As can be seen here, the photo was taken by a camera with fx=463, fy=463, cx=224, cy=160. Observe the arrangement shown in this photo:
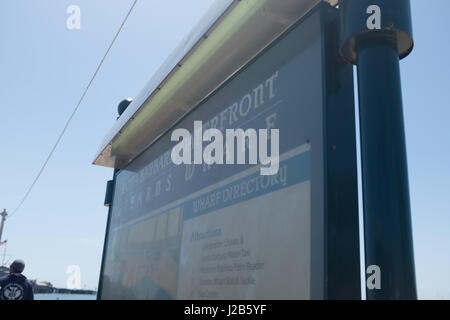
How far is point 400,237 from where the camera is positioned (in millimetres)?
1380

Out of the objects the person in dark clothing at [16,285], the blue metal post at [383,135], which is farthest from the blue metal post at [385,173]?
the person in dark clothing at [16,285]

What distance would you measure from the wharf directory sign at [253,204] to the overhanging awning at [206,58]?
15 cm

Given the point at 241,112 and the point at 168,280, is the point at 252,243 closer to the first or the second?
the point at 241,112

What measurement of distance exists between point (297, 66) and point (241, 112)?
508 millimetres

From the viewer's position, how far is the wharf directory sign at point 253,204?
178 cm

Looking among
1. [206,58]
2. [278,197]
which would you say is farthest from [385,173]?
[206,58]

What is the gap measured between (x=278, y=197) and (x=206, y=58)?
50.2 inches

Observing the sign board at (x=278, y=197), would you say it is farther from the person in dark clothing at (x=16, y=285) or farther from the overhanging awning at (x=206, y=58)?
the person in dark clothing at (x=16, y=285)

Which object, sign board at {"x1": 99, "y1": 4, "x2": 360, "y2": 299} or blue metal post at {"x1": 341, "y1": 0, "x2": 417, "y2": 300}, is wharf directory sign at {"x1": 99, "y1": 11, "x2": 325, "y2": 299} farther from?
blue metal post at {"x1": 341, "y1": 0, "x2": 417, "y2": 300}

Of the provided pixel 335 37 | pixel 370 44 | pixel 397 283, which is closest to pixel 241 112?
pixel 335 37

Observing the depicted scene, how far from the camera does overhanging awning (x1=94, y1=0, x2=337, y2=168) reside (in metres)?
2.38

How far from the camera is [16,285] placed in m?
4.22

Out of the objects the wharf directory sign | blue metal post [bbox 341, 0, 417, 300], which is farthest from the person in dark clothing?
blue metal post [bbox 341, 0, 417, 300]

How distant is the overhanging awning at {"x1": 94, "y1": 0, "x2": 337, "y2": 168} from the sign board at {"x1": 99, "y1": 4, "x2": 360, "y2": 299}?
153 millimetres
